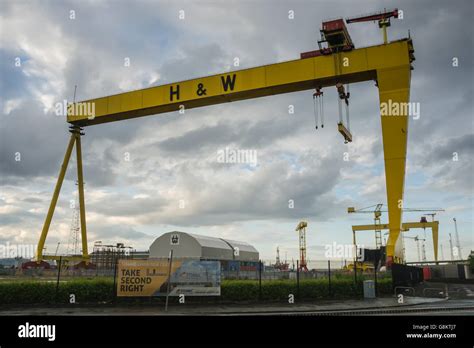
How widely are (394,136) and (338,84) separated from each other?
13.4 feet

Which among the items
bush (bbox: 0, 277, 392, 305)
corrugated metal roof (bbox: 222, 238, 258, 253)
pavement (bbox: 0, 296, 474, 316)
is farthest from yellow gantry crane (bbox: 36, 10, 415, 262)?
corrugated metal roof (bbox: 222, 238, 258, 253)

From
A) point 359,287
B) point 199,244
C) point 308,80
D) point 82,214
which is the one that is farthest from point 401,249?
point 82,214

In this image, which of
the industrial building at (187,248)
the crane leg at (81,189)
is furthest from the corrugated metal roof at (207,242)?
the crane leg at (81,189)

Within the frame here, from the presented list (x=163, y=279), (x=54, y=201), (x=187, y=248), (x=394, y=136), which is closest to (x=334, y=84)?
(x=394, y=136)

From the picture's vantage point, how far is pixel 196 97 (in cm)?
2442

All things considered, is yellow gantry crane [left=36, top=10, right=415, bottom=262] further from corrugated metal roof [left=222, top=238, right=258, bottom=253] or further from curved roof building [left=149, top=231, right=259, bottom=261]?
corrugated metal roof [left=222, top=238, right=258, bottom=253]

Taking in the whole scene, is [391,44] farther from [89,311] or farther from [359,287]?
[89,311]

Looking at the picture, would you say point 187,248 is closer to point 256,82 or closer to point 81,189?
point 81,189

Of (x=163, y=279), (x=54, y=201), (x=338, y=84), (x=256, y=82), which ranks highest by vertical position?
(x=256, y=82)

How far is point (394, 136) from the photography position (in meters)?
21.4

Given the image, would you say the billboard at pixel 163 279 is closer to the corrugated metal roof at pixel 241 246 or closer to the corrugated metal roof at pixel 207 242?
the corrugated metal roof at pixel 207 242

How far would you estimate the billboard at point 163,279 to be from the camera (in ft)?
52.0

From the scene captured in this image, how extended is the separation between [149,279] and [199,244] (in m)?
13.4

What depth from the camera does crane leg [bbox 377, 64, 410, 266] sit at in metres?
20.9
